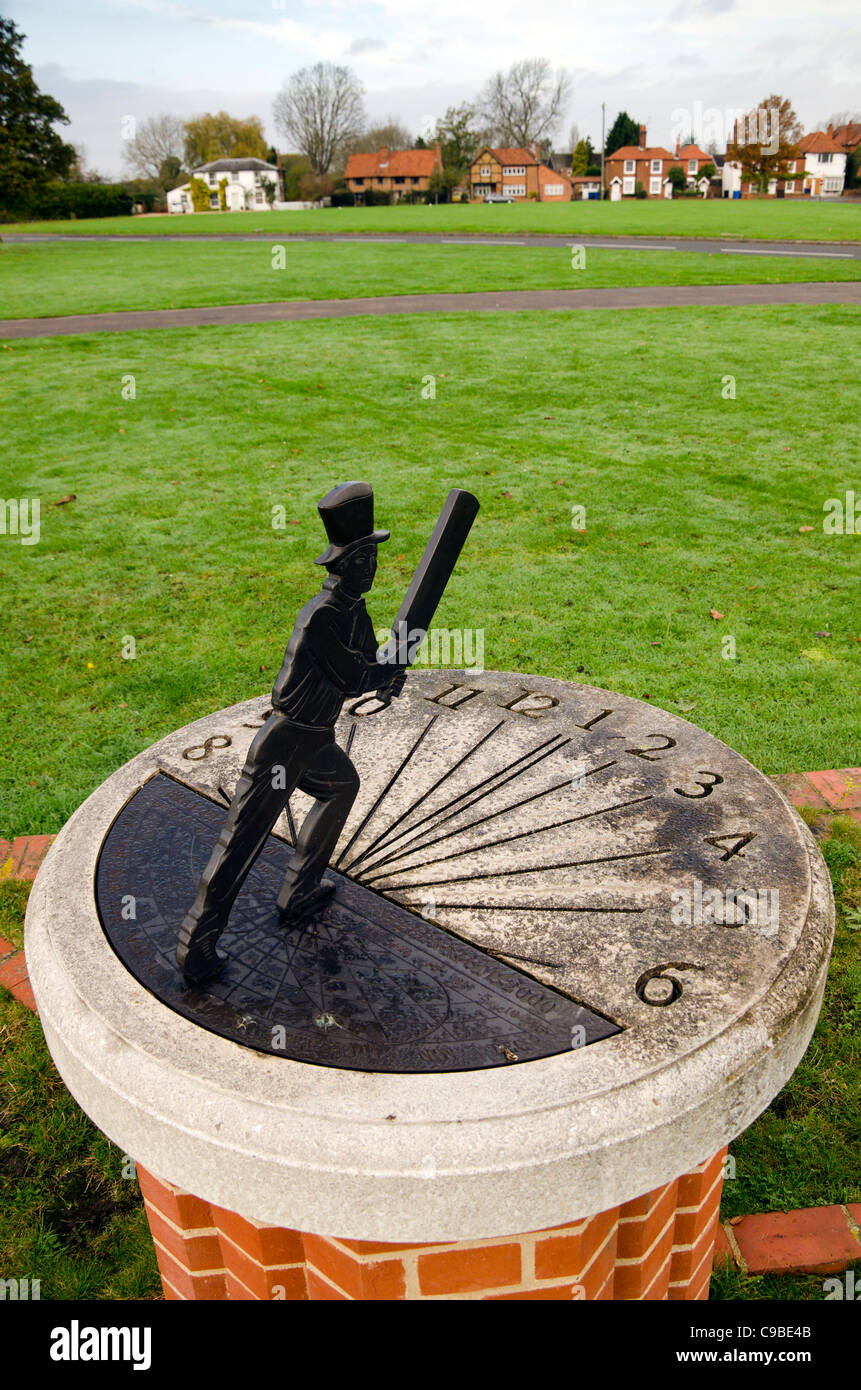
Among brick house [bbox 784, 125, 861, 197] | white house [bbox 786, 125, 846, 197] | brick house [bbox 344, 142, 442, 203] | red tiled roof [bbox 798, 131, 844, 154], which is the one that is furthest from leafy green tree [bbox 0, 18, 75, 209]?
red tiled roof [bbox 798, 131, 844, 154]

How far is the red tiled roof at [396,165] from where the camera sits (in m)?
83.8

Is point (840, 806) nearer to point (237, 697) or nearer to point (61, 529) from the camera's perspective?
point (237, 697)

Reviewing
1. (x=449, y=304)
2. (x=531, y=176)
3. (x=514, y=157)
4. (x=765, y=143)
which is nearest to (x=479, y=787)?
(x=449, y=304)

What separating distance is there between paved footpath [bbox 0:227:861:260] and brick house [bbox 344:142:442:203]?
48.1 meters

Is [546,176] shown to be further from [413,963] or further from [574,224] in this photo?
[413,963]

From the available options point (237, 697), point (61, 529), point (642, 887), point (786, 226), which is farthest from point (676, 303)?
point (786, 226)

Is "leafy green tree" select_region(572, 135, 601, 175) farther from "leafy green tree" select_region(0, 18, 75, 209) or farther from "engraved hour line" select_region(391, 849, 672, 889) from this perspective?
"engraved hour line" select_region(391, 849, 672, 889)

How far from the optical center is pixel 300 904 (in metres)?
2.95

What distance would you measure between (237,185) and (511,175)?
23362 mm

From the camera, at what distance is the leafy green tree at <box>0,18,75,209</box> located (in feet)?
115

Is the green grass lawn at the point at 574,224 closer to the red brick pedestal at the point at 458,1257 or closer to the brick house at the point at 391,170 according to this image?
the red brick pedestal at the point at 458,1257

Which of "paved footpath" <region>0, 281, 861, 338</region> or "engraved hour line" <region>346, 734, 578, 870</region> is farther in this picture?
"paved footpath" <region>0, 281, 861, 338</region>

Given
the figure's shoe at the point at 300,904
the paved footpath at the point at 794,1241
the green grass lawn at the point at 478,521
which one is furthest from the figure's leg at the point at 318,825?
the green grass lawn at the point at 478,521

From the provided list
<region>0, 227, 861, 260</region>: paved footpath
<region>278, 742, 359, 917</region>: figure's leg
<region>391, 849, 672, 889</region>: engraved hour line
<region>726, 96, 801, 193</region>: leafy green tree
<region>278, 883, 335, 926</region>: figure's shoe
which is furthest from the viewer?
<region>726, 96, 801, 193</region>: leafy green tree
